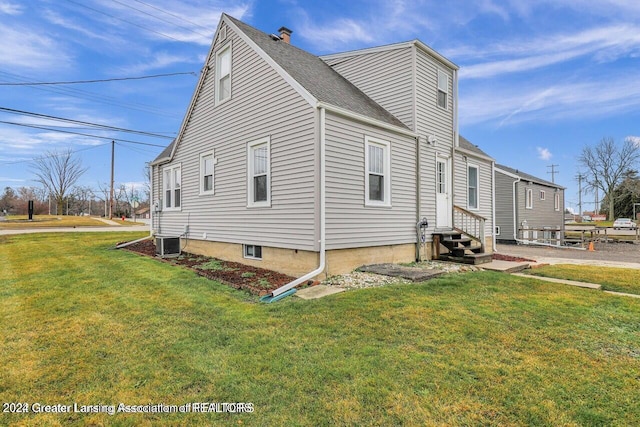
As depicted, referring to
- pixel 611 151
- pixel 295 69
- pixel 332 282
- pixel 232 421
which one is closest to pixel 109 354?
pixel 232 421

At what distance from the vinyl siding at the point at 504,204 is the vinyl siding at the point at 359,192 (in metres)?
13.8

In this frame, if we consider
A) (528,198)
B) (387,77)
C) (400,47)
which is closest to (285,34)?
(387,77)

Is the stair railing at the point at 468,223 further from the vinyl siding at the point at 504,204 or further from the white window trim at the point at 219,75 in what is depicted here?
the vinyl siding at the point at 504,204

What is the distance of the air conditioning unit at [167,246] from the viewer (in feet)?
34.5

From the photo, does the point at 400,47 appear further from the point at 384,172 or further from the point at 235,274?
the point at 235,274

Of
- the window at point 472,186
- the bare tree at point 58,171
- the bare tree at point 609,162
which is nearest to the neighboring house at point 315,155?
the window at point 472,186

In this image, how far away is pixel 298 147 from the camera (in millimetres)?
7156

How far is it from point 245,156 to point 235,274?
3.15m

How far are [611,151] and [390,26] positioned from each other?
162ft

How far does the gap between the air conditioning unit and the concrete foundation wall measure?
7.28 ft

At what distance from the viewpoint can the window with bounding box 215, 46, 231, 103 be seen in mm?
9688

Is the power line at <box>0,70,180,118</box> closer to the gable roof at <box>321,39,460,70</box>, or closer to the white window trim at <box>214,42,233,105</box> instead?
the white window trim at <box>214,42,233,105</box>

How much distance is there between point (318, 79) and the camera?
860 cm

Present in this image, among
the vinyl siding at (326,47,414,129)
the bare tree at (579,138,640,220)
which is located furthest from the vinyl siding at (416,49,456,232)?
the bare tree at (579,138,640,220)
